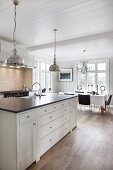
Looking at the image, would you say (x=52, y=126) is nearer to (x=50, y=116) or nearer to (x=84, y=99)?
(x=50, y=116)

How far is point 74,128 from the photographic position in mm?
4039

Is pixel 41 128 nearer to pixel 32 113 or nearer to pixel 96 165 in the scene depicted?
pixel 32 113

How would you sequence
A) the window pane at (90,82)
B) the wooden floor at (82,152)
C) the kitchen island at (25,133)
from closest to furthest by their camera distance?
the kitchen island at (25,133) < the wooden floor at (82,152) < the window pane at (90,82)

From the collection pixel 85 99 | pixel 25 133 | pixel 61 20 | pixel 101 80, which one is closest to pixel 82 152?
pixel 25 133

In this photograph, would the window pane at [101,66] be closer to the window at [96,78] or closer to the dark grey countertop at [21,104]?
the window at [96,78]

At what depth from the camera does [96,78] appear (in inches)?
308

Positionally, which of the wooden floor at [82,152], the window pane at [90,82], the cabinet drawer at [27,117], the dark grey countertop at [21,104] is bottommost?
the wooden floor at [82,152]

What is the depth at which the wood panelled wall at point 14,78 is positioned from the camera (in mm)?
5389

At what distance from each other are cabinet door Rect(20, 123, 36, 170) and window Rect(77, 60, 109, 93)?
19.2 feet

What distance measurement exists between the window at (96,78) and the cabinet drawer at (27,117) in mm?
5827

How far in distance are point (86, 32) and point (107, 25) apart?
676 millimetres

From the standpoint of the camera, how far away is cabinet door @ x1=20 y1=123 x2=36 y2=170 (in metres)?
2.04

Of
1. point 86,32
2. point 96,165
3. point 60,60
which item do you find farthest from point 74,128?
point 60,60

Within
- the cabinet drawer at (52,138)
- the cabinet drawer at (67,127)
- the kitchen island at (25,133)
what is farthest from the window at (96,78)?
the kitchen island at (25,133)
